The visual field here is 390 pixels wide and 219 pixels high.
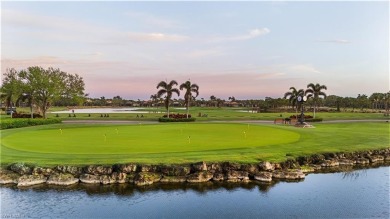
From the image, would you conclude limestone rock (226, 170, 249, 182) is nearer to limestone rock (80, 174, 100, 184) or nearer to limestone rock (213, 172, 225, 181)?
limestone rock (213, 172, 225, 181)

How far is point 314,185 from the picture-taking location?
26141 mm

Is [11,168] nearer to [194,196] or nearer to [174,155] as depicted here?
[174,155]

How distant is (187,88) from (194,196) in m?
58.8

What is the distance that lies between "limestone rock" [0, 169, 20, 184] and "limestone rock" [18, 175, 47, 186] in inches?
24.1

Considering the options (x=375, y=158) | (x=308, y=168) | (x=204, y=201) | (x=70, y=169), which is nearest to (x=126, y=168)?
(x=70, y=169)

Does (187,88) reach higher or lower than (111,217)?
higher

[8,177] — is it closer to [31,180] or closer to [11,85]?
[31,180]

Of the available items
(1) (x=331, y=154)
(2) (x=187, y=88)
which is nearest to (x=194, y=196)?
(1) (x=331, y=154)

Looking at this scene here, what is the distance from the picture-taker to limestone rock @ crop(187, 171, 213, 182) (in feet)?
85.5

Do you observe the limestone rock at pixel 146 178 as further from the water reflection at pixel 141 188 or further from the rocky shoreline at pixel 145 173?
the water reflection at pixel 141 188

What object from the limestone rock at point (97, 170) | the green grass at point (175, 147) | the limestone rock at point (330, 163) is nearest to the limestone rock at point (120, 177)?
the limestone rock at point (97, 170)

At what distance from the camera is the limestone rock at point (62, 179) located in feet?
82.1

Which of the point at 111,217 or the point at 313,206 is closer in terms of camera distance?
the point at 111,217

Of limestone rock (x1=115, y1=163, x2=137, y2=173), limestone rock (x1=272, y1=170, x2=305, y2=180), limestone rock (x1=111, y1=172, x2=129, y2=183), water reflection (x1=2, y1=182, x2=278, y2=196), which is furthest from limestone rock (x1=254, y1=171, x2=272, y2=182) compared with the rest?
limestone rock (x1=111, y1=172, x2=129, y2=183)
